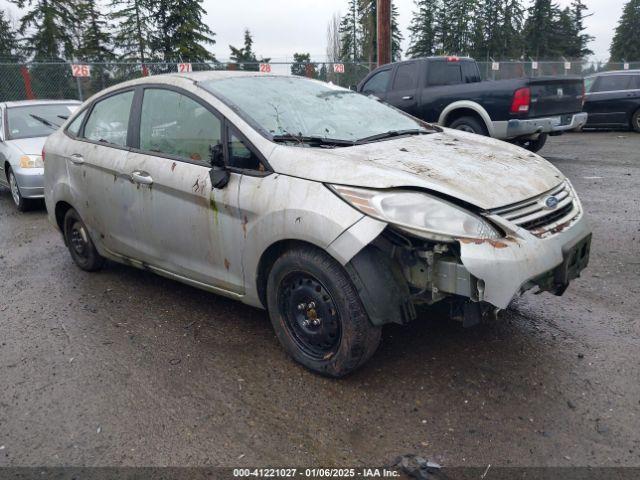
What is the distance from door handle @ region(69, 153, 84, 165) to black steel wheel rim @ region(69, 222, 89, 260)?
59 cm

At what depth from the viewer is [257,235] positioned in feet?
10.4

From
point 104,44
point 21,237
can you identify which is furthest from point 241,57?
point 21,237

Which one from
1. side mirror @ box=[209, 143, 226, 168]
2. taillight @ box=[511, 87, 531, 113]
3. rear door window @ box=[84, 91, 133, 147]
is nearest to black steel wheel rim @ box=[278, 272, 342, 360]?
side mirror @ box=[209, 143, 226, 168]

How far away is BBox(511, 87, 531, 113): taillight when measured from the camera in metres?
9.06

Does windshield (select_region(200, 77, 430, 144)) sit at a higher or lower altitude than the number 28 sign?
lower

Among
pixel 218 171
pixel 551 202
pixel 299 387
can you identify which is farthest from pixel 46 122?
pixel 551 202

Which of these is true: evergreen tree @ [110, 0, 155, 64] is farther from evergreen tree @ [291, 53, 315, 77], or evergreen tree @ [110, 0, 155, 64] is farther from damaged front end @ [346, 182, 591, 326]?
damaged front end @ [346, 182, 591, 326]

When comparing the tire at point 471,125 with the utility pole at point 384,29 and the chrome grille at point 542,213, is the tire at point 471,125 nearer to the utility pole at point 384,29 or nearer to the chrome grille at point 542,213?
the utility pole at point 384,29

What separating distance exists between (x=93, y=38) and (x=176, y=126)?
35.8 meters

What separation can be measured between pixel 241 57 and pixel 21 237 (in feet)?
144

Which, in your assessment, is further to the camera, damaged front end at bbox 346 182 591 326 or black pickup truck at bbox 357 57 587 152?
black pickup truck at bbox 357 57 587 152

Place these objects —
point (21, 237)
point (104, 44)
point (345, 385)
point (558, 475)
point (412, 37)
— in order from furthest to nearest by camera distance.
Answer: point (412, 37)
point (104, 44)
point (21, 237)
point (345, 385)
point (558, 475)

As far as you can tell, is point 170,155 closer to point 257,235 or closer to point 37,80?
point 257,235

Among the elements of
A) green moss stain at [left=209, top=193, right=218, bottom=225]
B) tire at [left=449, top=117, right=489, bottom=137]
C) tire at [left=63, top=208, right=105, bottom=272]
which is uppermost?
tire at [left=449, top=117, right=489, bottom=137]
